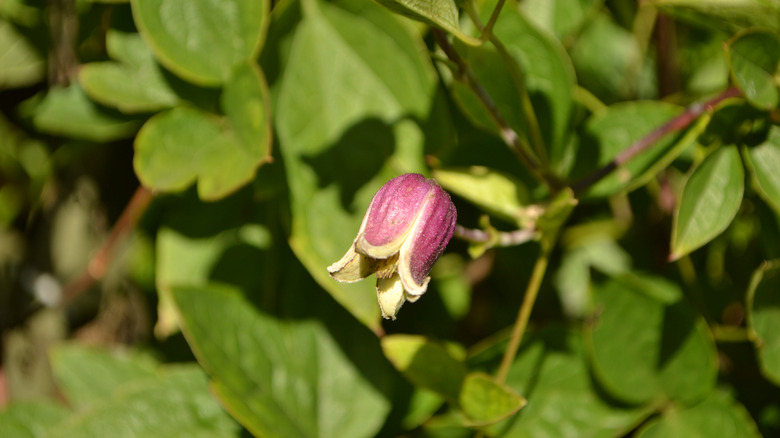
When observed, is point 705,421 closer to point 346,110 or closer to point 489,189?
point 489,189

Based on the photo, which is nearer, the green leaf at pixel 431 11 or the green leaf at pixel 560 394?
the green leaf at pixel 431 11

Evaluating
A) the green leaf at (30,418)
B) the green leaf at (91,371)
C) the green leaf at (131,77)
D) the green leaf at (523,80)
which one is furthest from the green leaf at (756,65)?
the green leaf at (30,418)

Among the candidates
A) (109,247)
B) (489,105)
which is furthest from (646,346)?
(109,247)

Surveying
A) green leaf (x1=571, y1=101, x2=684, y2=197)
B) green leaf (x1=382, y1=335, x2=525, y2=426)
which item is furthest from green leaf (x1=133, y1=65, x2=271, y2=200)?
green leaf (x1=571, y1=101, x2=684, y2=197)

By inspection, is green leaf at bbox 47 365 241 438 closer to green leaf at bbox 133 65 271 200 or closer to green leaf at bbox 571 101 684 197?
green leaf at bbox 133 65 271 200

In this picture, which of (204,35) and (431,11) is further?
(204,35)

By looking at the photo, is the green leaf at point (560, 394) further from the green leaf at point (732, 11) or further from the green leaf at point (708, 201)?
the green leaf at point (732, 11)
